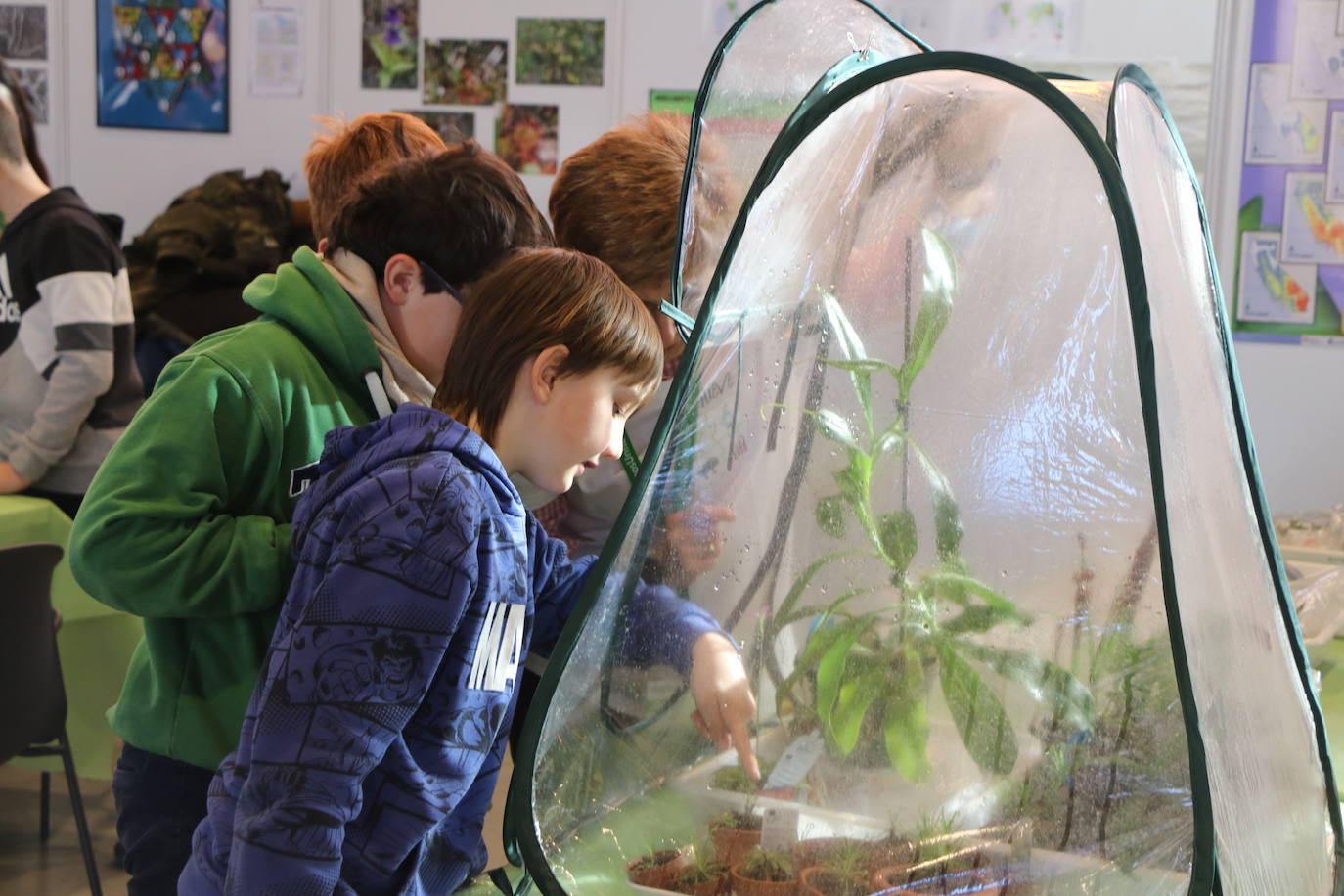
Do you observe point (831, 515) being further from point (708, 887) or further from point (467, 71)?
point (467, 71)

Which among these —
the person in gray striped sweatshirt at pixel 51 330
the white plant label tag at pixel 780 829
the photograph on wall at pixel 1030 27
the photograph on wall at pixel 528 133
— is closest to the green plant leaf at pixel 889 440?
the white plant label tag at pixel 780 829

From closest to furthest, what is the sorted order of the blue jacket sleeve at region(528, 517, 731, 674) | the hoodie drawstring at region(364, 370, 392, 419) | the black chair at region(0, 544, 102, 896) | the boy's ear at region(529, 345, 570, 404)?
1. the blue jacket sleeve at region(528, 517, 731, 674)
2. the boy's ear at region(529, 345, 570, 404)
3. the hoodie drawstring at region(364, 370, 392, 419)
4. the black chair at region(0, 544, 102, 896)

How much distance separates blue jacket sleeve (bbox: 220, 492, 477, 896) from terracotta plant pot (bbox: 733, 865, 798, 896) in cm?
26

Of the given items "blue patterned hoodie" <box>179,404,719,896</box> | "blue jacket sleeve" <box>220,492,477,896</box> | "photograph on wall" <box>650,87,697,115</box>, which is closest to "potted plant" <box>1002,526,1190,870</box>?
"blue patterned hoodie" <box>179,404,719,896</box>

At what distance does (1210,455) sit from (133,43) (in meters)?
3.81

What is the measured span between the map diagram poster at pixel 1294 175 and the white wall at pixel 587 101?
6 cm

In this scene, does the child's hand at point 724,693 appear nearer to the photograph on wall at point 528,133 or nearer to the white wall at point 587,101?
the white wall at point 587,101

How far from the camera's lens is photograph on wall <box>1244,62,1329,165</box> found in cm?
315

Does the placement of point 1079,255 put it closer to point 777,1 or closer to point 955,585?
point 955,585

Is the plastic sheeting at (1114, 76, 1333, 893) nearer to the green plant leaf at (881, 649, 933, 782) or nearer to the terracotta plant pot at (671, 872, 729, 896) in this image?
the green plant leaf at (881, 649, 933, 782)

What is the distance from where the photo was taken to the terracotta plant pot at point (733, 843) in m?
0.77

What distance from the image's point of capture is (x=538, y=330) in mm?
1004

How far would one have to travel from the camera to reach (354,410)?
1.21 metres

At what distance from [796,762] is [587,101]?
3082 millimetres
